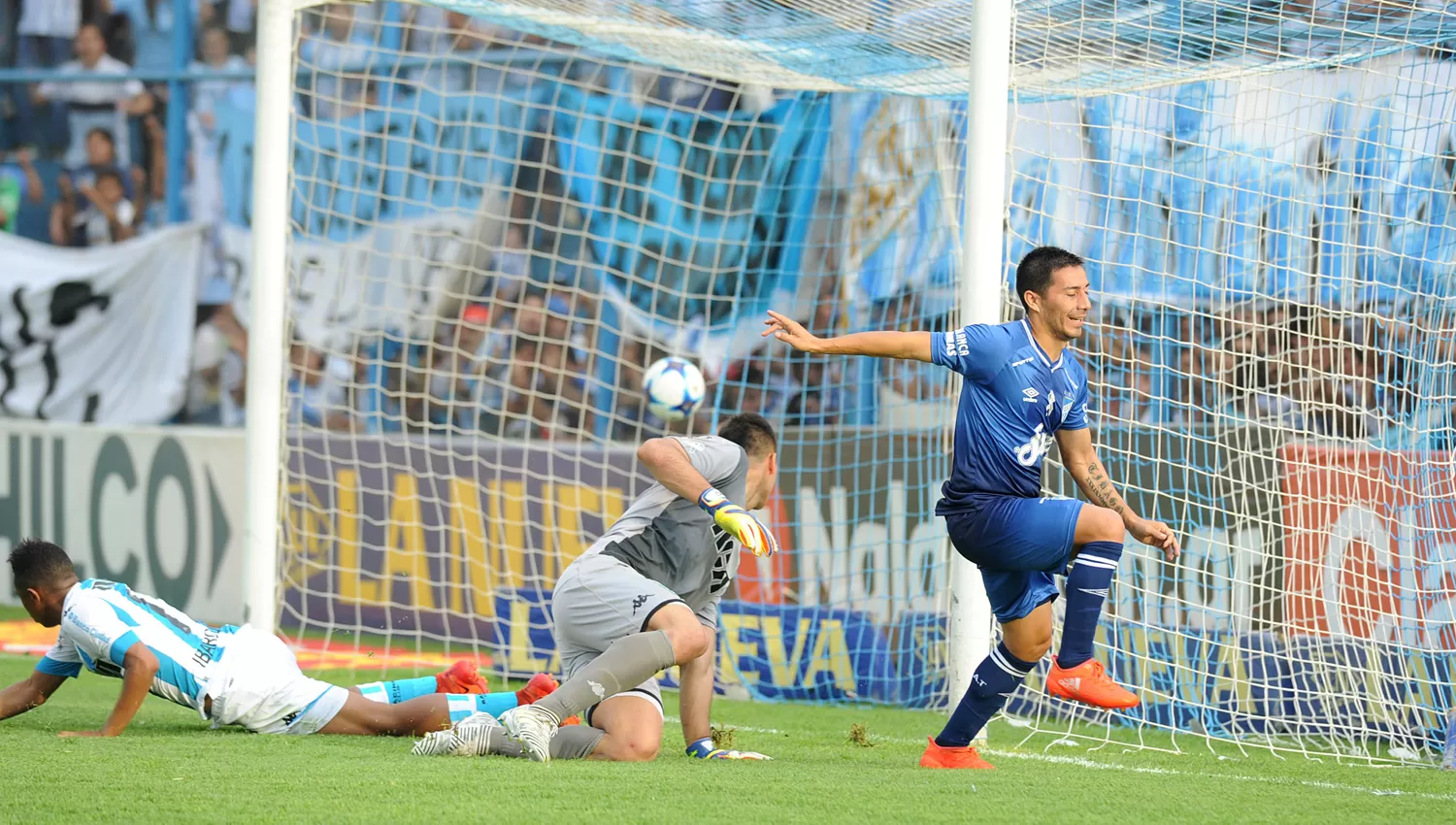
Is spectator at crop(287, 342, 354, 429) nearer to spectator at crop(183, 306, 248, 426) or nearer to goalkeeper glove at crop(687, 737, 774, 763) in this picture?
spectator at crop(183, 306, 248, 426)

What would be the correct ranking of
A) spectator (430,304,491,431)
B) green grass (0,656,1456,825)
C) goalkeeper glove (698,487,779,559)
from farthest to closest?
spectator (430,304,491,431) < goalkeeper glove (698,487,779,559) < green grass (0,656,1456,825)

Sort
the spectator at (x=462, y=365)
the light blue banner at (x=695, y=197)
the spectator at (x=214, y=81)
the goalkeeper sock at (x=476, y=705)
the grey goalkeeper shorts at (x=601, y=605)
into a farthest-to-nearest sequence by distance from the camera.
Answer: the spectator at (x=214, y=81), the spectator at (x=462, y=365), the light blue banner at (x=695, y=197), the goalkeeper sock at (x=476, y=705), the grey goalkeeper shorts at (x=601, y=605)

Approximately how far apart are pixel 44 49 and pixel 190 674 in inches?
430

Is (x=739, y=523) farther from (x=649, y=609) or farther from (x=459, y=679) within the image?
(x=459, y=679)

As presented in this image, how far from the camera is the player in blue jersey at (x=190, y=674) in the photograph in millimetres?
5293

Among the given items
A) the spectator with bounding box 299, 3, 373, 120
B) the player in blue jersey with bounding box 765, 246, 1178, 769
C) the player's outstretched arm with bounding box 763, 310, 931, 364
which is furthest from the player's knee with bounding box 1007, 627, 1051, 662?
the spectator with bounding box 299, 3, 373, 120

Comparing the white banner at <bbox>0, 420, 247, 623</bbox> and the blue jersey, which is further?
the white banner at <bbox>0, 420, 247, 623</bbox>

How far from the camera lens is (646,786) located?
14.2ft

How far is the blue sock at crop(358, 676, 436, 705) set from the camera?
5.80 meters

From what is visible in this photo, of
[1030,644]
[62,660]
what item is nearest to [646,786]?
[1030,644]

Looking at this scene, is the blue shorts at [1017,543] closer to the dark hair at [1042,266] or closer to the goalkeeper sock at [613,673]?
the dark hair at [1042,266]

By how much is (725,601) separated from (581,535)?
175 centimetres

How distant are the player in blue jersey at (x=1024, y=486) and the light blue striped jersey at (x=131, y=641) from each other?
2.35 meters

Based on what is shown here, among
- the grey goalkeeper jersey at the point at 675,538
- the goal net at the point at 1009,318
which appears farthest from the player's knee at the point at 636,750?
the goal net at the point at 1009,318
